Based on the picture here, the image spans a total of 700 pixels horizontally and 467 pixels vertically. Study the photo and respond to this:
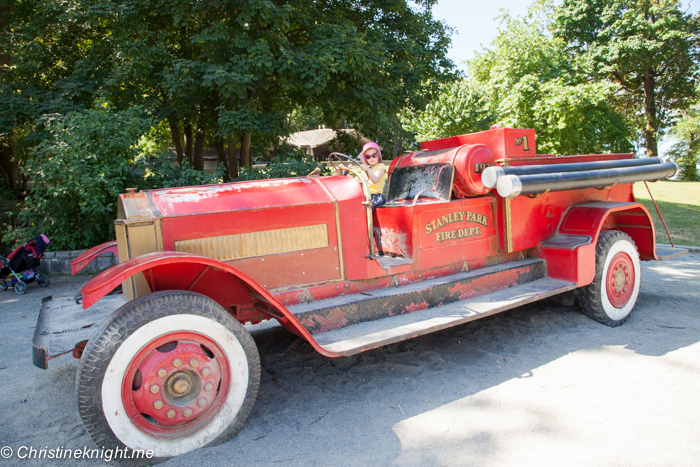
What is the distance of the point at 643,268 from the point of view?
7559 mm

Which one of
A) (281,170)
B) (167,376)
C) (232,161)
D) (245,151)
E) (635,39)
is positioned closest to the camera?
(167,376)

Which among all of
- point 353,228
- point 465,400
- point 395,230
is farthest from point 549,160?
point 465,400

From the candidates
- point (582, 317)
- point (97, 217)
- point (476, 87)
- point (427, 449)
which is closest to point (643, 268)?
point (582, 317)

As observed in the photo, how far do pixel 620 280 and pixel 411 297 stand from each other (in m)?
2.60

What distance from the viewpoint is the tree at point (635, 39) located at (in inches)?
842

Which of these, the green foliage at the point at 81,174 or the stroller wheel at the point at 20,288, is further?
the green foliage at the point at 81,174

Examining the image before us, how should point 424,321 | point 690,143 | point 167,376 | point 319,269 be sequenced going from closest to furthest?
point 167,376 → point 424,321 → point 319,269 → point 690,143

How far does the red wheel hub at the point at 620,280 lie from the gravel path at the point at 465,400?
11.5 inches

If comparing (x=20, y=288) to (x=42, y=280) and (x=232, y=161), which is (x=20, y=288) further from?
(x=232, y=161)

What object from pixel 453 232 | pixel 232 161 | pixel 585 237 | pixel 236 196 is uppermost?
pixel 232 161

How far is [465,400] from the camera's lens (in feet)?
10.7

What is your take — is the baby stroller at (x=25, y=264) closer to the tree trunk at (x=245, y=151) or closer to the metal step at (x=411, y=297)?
the tree trunk at (x=245, y=151)

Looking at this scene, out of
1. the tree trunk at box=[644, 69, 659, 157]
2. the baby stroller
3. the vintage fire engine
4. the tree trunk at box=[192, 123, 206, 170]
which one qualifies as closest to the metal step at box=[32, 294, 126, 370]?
the vintage fire engine

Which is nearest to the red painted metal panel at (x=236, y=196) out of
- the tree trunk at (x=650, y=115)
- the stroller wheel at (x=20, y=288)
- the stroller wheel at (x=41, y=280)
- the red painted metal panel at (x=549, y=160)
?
the red painted metal panel at (x=549, y=160)
